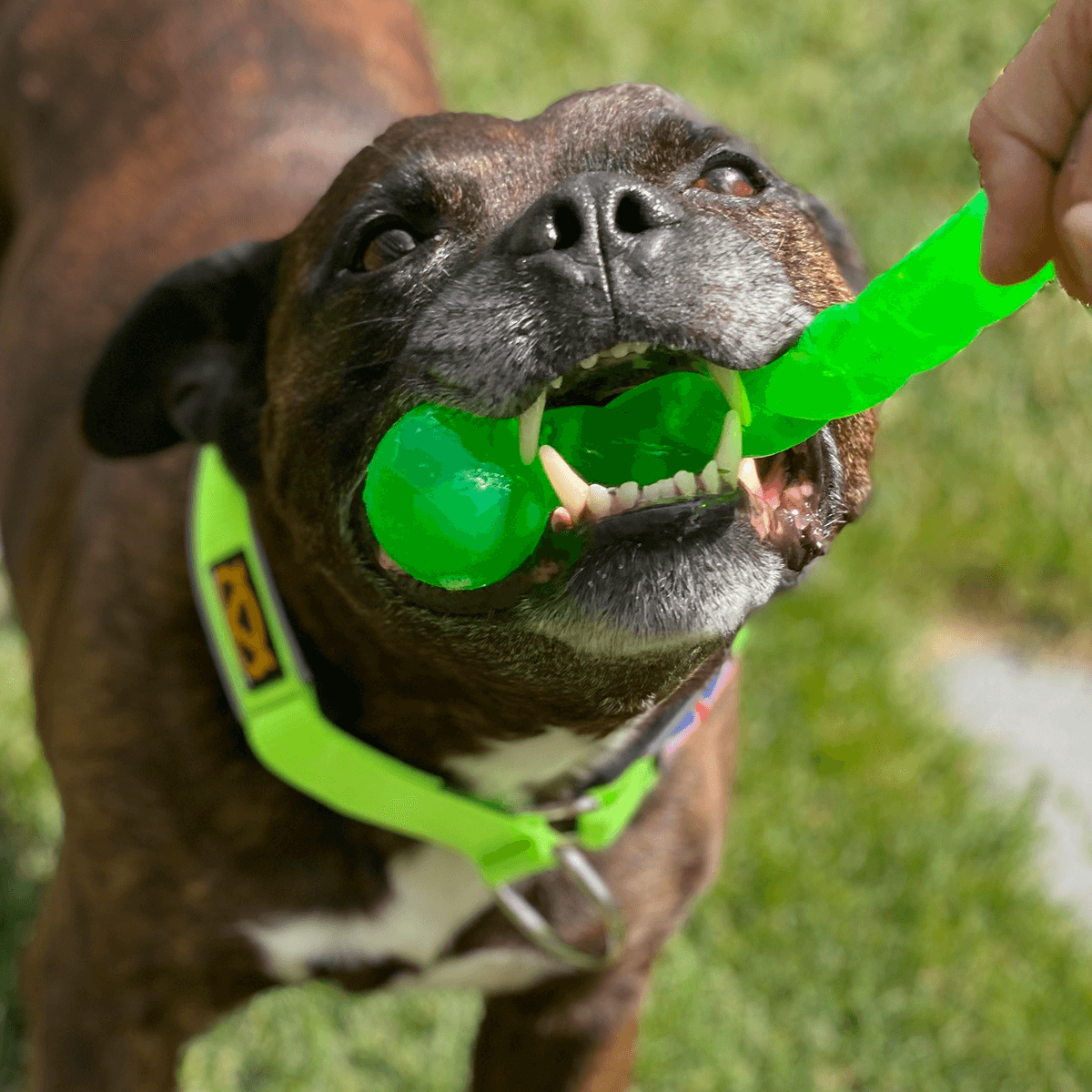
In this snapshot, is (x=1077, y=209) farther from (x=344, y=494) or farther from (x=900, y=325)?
(x=344, y=494)

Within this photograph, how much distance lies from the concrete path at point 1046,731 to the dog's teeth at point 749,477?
2323 millimetres

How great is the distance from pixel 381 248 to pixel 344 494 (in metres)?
0.36

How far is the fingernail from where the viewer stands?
1380 millimetres

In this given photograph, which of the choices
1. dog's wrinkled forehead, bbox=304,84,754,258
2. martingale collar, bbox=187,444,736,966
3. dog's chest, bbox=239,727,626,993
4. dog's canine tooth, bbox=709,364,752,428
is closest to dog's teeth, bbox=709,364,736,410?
dog's canine tooth, bbox=709,364,752,428

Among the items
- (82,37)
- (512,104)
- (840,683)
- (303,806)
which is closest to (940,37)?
(512,104)

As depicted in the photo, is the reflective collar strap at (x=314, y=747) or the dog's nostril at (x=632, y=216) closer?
the dog's nostril at (x=632, y=216)

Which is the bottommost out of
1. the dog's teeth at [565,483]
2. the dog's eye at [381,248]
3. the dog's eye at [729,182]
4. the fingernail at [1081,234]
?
the dog's teeth at [565,483]

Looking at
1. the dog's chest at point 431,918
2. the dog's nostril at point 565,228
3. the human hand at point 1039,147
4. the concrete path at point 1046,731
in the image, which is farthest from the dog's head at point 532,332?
the concrete path at point 1046,731

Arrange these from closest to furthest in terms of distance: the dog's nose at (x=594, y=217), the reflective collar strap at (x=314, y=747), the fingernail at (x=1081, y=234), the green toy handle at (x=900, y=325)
A: 1. the fingernail at (x=1081, y=234)
2. the green toy handle at (x=900, y=325)
3. the dog's nose at (x=594, y=217)
4. the reflective collar strap at (x=314, y=747)

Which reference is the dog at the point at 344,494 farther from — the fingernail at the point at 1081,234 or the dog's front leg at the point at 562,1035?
the fingernail at the point at 1081,234

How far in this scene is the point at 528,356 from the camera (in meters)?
1.78

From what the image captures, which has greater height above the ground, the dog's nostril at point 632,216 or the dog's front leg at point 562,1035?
the dog's nostril at point 632,216

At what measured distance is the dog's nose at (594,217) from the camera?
1.75 m

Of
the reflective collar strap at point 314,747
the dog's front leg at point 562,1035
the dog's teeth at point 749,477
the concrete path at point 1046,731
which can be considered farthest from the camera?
the concrete path at point 1046,731
